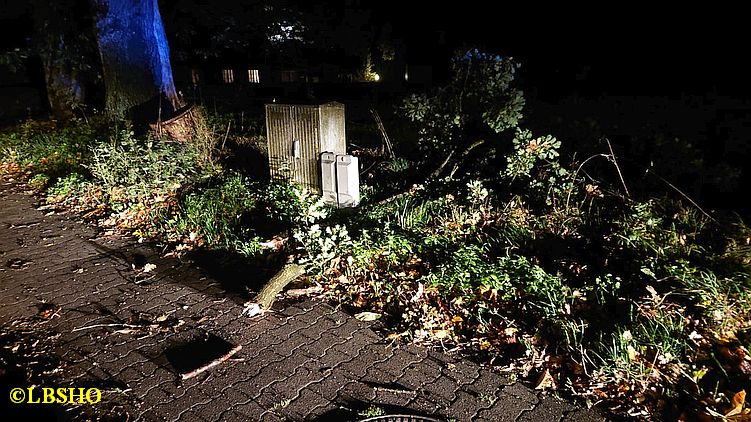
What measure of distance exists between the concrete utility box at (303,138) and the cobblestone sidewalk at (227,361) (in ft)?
6.52

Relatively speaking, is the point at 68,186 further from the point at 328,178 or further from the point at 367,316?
the point at 367,316

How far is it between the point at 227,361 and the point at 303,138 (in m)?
3.56

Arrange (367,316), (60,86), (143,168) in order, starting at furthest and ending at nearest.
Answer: (60,86) < (143,168) < (367,316)

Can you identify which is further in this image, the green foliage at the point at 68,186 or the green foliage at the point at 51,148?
the green foliage at the point at 51,148

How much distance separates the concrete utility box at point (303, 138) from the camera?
250 inches

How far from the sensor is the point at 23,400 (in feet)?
10.6

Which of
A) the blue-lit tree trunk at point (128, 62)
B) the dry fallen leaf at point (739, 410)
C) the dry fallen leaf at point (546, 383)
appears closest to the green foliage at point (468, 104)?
the dry fallen leaf at point (546, 383)

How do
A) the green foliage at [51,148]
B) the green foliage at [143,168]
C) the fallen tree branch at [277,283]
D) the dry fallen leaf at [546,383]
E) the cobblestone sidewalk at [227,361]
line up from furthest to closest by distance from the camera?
the green foliage at [51,148] → the green foliage at [143,168] → the fallen tree branch at [277,283] → the dry fallen leaf at [546,383] → the cobblestone sidewalk at [227,361]

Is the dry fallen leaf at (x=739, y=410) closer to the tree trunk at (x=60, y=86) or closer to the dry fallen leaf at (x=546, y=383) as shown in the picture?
the dry fallen leaf at (x=546, y=383)

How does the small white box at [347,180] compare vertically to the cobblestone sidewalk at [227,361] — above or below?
above

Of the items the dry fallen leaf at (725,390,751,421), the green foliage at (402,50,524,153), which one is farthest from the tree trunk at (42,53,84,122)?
the dry fallen leaf at (725,390,751,421)

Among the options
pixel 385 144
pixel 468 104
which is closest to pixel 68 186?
pixel 385 144

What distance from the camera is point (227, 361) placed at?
3.62 metres

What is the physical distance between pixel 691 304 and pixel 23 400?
4.81 meters
